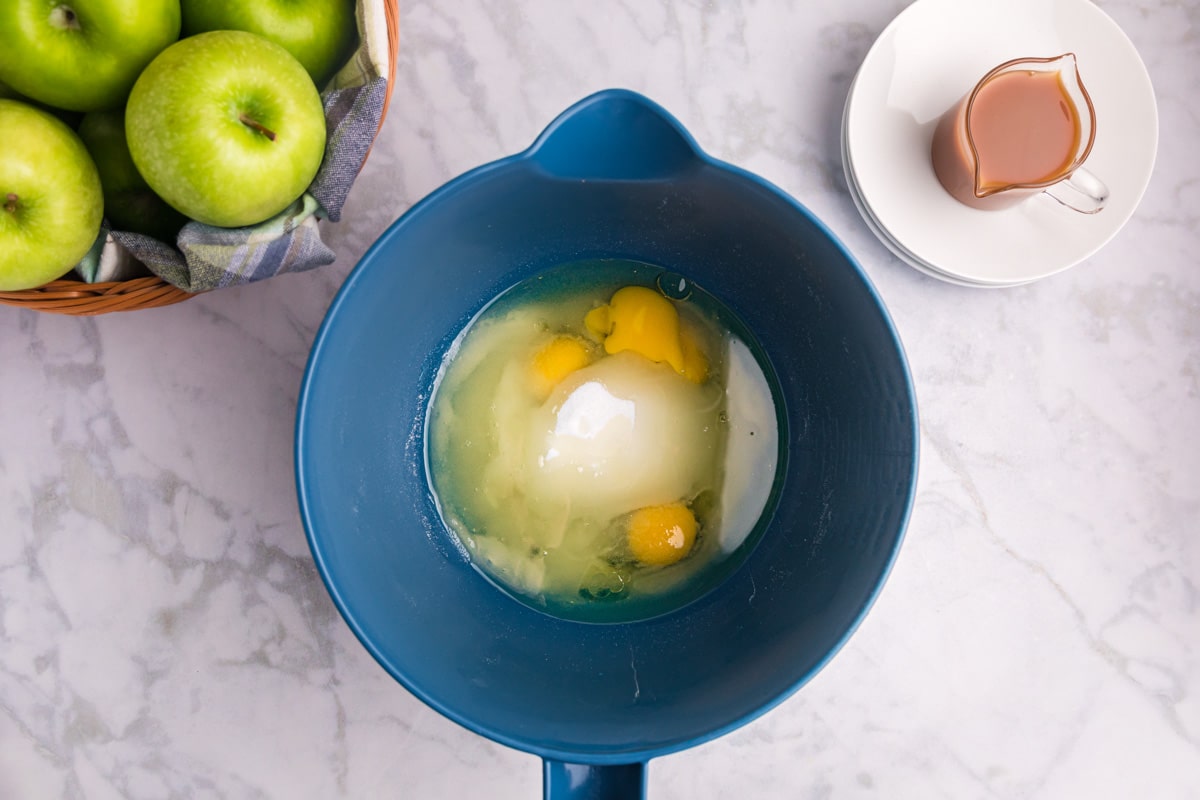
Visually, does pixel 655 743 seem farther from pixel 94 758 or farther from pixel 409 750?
pixel 94 758

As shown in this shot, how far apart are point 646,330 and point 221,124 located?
43 centimetres

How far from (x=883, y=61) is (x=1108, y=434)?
454mm

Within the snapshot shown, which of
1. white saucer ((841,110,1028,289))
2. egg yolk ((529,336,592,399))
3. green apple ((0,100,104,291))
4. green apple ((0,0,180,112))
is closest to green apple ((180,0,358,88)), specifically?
green apple ((0,0,180,112))

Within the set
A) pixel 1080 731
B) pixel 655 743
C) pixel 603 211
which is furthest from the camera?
pixel 1080 731

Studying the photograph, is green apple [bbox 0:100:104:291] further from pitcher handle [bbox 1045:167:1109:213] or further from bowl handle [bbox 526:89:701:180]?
pitcher handle [bbox 1045:167:1109:213]

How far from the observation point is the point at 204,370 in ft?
2.85

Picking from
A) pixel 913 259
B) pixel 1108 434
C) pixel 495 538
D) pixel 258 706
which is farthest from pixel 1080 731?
pixel 258 706

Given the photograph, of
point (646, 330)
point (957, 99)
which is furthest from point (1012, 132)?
Answer: point (646, 330)

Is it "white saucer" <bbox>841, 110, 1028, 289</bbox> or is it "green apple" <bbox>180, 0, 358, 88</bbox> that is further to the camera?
"white saucer" <bbox>841, 110, 1028, 289</bbox>

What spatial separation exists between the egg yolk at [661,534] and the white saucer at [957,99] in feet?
1.14

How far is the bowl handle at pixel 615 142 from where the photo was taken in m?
0.64

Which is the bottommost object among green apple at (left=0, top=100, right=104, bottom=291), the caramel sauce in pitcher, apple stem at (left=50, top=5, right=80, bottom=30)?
green apple at (left=0, top=100, right=104, bottom=291)

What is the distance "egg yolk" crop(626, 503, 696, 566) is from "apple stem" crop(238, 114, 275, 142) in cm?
49

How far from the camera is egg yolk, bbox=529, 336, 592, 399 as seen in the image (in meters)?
0.88
